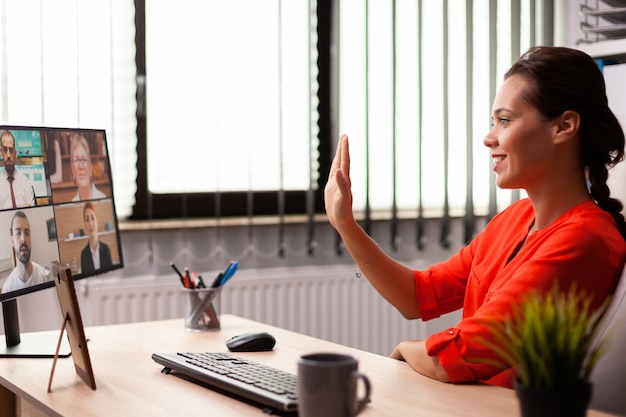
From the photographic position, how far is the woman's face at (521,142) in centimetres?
156

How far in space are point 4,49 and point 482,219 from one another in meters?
1.98

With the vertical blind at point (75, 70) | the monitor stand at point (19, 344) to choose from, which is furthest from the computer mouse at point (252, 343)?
the vertical blind at point (75, 70)

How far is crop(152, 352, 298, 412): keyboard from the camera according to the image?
1.19 m

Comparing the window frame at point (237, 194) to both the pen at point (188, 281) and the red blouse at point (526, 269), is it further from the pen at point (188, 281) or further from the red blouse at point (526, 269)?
the red blouse at point (526, 269)

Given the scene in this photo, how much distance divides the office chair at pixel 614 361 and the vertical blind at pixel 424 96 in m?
1.77

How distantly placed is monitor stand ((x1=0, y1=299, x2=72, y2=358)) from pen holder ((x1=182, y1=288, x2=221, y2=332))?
0.90ft

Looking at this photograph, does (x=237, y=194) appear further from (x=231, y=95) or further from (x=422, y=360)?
(x=422, y=360)

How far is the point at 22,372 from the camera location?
1.48 meters

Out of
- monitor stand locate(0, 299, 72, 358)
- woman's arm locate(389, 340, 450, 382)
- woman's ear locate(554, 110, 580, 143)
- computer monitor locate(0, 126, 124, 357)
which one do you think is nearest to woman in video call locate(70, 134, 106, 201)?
computer monitor locate(0, 126, 124, 357)

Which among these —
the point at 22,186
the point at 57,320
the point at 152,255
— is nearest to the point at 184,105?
the point at 152,255

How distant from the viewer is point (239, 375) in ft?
4.30

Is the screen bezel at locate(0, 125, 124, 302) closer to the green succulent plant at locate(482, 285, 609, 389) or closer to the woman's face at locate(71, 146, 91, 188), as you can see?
the woman's face at locate(71, 146, 91, 188)

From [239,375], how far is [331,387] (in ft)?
1.26

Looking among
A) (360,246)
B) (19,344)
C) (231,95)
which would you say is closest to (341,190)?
(360,246)
